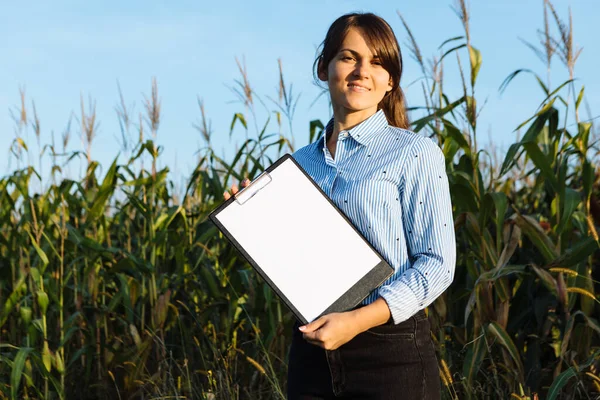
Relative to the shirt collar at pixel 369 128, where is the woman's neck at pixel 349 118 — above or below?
above

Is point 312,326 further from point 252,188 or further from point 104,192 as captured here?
point 104,192

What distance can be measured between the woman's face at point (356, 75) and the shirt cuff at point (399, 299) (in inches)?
18.8

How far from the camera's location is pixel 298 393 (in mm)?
1858

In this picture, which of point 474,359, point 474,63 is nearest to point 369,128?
point 474,359

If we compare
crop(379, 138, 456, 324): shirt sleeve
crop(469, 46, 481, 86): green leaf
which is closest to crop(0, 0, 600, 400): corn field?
crop(469, 46, 481, 86): green leaf

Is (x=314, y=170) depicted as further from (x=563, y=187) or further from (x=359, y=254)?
(x=563, y=187)

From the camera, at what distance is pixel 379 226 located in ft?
5.85

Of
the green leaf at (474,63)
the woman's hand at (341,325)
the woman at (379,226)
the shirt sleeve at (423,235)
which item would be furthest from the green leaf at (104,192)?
the woman's hand at (341,325)

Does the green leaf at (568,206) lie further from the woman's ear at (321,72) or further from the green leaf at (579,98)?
the woman's ear at (321,72)

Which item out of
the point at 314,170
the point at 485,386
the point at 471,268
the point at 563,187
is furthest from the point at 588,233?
the point at 314,170

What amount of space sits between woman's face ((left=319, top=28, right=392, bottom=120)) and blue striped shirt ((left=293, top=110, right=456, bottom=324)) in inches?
2.6

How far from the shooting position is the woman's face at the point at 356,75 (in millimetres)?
1859

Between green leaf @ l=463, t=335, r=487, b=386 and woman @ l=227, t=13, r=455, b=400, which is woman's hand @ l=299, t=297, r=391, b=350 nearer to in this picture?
woman @ l=227, t=13, r=455, b=400

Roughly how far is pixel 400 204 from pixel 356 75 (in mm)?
335
